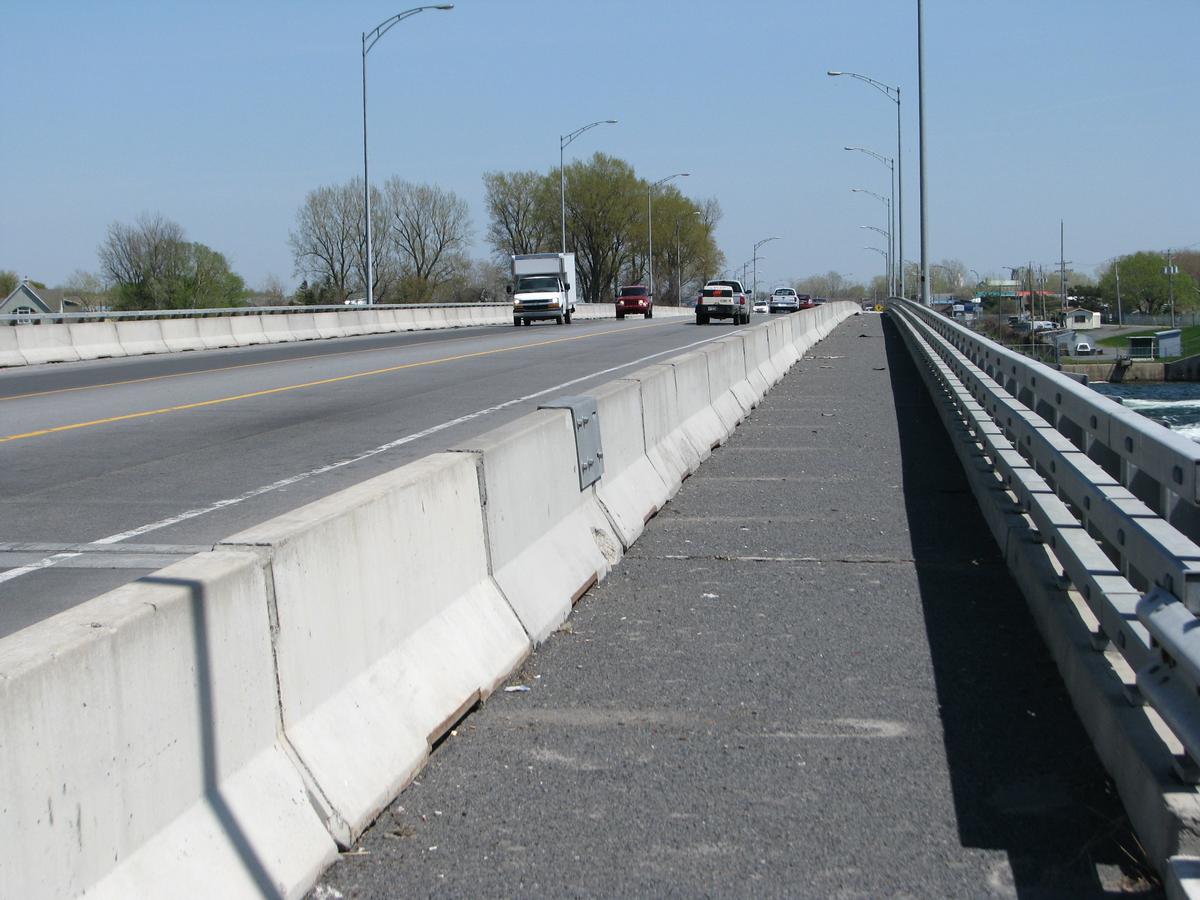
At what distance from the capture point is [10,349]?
2922cm

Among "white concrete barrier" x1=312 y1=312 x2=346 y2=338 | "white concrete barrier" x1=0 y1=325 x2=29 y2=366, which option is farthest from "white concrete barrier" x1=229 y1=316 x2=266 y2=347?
"white concrete barrier" x1=0 y1=325 x2=29 y2=366

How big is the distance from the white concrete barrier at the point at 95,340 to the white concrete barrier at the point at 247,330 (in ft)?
17.0

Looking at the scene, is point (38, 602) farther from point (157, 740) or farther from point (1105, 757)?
point (1105, 757)

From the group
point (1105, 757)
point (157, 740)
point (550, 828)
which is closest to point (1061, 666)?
point (1105, 757)

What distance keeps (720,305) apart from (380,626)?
54229mm

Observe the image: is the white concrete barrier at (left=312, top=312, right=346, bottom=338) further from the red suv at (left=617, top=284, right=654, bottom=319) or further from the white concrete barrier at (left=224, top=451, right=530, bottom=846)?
the white concrete barrier at (left=224, top=451, right=530, bottom=846)

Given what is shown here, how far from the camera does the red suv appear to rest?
76.6m

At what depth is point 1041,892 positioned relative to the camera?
4.08 m

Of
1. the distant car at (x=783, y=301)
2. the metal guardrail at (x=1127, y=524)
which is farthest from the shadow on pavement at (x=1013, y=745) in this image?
the distant car at (x=783, y=301)

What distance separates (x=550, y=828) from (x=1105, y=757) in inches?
77.9

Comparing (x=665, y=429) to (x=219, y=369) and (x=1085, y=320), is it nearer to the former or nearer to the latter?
(x=219, y=369)

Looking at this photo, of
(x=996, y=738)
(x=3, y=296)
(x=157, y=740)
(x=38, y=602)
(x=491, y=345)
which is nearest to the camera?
(x=157, y=740)

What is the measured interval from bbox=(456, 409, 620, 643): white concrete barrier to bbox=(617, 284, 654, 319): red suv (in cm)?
6809

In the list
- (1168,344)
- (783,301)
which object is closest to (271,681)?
(783,301)
